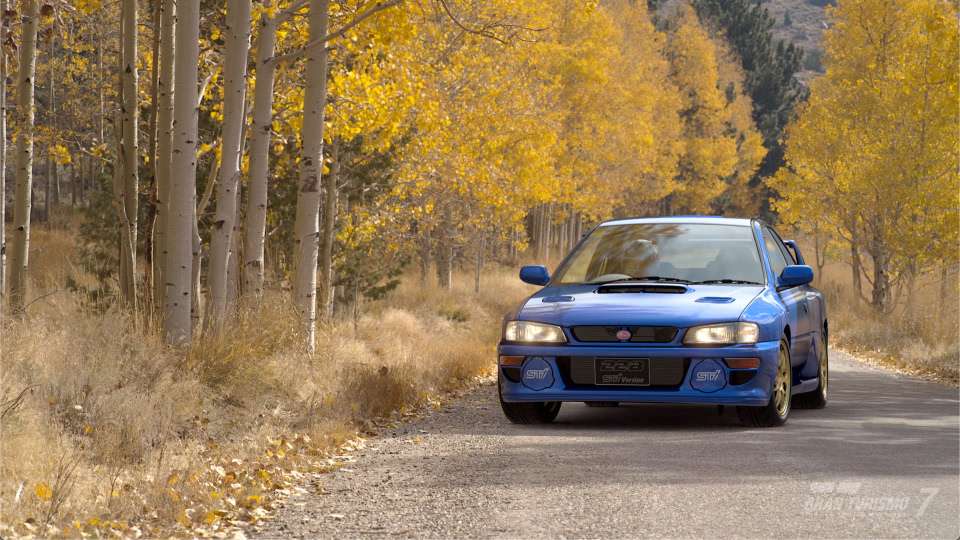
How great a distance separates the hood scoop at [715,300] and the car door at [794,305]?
778mm

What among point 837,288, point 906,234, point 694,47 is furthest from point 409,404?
point 694,47

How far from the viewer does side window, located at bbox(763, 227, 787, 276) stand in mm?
9984

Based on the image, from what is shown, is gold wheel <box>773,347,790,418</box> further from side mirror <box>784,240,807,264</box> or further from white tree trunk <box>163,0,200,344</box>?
white tree trunk <box>163,0,200,344</box>

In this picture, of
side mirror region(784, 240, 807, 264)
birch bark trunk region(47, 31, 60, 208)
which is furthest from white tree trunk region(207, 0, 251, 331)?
birch bark trunk region(47, 31, 60, 208)

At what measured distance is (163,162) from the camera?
10805 millimetres

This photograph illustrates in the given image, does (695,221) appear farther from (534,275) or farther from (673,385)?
(673,385)

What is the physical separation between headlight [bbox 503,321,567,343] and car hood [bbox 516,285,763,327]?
0.16 ft

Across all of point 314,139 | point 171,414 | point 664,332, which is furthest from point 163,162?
point 664,332

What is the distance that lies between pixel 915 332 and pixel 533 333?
1415 centimetres

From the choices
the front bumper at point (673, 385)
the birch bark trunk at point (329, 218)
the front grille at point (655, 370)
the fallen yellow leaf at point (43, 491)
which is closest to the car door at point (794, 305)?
the front bumper at point (673, 385)

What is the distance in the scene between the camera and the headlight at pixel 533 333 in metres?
8.61

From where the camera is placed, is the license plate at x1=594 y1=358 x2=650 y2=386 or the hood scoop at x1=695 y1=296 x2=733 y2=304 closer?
the license plate at x1=594 y1=358 x2=650 y2=386

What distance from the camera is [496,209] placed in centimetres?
2931

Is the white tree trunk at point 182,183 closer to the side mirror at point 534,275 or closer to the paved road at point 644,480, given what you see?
the paved road at point 644,480
